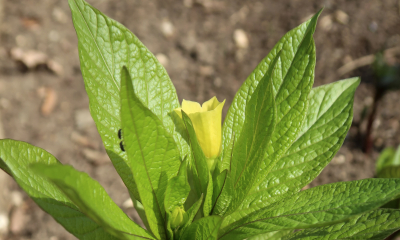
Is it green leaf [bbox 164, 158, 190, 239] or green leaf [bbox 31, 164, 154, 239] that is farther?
green leaf [bbox 164, 158, 190, 239]

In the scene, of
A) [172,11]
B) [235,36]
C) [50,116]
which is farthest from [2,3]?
[235,36]

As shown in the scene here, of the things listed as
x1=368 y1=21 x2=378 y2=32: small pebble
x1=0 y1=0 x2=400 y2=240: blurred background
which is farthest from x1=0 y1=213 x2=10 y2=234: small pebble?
x1=368 y1=21 x2=378 y2=32: small pebble

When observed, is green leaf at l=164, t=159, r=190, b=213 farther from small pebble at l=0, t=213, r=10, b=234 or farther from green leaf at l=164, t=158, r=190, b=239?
small pebble at l=0, t=213, r=10, b=234

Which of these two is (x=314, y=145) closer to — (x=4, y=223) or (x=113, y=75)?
(x=113, y=75)

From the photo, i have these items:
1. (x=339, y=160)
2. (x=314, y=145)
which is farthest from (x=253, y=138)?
(x=339, y=160)

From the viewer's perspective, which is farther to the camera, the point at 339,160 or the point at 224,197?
the point at 339,160
